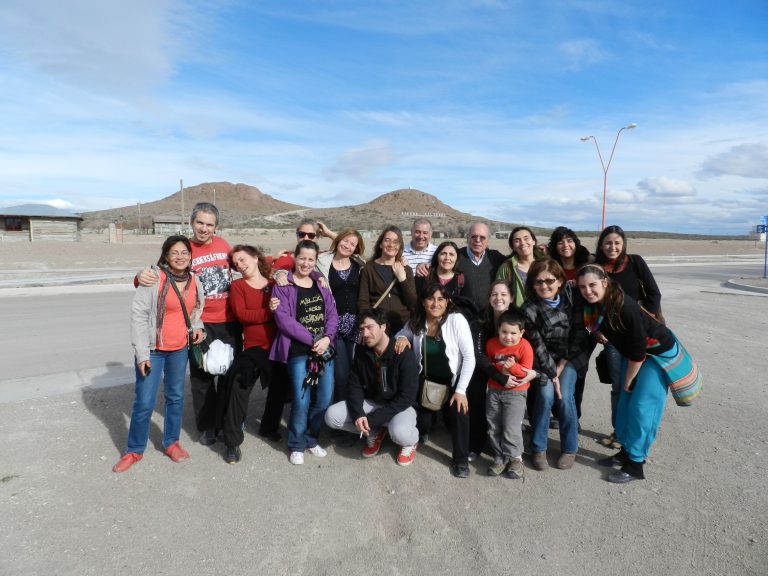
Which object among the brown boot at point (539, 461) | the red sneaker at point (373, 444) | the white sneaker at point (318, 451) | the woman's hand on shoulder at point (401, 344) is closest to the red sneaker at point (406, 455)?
the red sneaker at point (373, 444)

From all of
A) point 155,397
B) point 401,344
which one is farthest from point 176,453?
point 401,344

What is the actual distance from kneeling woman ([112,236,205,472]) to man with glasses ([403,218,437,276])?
6.65 feet

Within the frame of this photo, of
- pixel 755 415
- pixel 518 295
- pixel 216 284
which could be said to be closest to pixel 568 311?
pixel 518 295

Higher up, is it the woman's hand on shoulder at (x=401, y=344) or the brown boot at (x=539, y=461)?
the woman's hand on shoulder at (x=401, y=344)

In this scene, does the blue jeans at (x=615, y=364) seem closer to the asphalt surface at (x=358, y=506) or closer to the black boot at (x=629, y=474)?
the black boot at (x=629, y=474)

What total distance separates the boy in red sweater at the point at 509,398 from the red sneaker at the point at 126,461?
2728 millimetres

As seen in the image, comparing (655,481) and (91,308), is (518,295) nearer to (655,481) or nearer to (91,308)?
(655,481)

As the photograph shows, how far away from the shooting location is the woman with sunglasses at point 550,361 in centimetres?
378

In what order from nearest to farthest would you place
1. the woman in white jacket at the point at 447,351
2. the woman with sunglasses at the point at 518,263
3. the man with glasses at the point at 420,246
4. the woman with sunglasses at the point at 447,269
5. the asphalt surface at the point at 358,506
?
the asphalt surface at the point at 358,506 → the woman in white jacket at the point at 447,351 → the woman with sunglasses at the point at 447,269 → the woman with sunglasses at the point at 518,263 → the man with glasses at the point at 420,246

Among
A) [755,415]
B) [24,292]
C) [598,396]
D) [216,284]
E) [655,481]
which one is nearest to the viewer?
[655,481]

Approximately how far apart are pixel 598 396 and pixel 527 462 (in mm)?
2003

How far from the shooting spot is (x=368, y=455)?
392 centimetres

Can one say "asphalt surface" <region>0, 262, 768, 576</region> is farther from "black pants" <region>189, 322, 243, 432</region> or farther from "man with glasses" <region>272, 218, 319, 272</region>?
"man with glasses" <region>272, 218, 319, 272</region>

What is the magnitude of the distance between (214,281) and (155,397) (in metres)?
1.03
